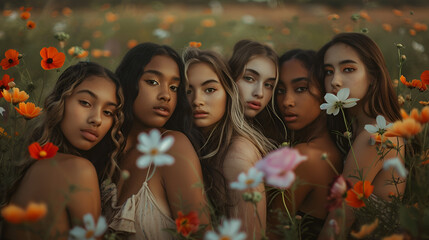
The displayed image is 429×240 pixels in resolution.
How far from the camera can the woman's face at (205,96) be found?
2100mm

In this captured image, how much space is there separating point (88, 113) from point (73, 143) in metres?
0.14

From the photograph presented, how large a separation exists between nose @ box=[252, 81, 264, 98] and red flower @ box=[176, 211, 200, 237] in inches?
33.2

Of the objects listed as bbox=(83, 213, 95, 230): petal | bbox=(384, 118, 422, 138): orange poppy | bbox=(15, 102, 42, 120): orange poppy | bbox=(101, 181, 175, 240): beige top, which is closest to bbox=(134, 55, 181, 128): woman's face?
bbox=(101, 181, 175, 240): beige top

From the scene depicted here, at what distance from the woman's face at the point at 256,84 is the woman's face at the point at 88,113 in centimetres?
71

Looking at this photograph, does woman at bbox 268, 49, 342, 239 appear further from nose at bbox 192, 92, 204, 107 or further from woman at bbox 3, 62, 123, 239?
woman at bbox 3, 62, 123, 239

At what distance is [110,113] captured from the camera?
1.88 m

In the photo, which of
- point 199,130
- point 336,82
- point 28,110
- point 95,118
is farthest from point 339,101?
point 28,110

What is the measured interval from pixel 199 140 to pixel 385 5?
6942mm

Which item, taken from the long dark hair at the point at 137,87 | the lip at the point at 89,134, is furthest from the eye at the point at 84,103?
the long dark hair at the point at 137,87

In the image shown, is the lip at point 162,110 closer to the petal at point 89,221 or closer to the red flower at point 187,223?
the red flower at point 187,223

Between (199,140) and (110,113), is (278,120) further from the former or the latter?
(110,113)

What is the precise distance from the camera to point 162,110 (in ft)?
6.55

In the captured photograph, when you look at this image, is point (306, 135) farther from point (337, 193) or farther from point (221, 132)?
point (337, 193)

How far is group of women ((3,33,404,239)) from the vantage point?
1.75m
